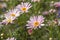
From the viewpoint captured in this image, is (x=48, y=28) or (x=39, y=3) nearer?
(x=48, y=28)

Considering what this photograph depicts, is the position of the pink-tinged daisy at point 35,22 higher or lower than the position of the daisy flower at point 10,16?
lower

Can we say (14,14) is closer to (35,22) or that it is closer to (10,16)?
(10,16)

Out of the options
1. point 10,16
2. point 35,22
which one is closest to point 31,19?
point 35,22

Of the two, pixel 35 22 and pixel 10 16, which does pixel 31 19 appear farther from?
pixel 10 16

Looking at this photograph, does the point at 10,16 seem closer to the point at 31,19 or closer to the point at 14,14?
the point at 14,14

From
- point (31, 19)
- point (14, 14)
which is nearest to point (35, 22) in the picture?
point (31, 19)

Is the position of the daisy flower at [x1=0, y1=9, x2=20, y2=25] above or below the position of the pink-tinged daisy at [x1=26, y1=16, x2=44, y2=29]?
above

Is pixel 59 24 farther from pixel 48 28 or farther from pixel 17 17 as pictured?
pixel 17 17

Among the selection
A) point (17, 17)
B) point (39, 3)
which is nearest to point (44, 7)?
point (39, 3)

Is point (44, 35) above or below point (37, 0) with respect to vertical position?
below

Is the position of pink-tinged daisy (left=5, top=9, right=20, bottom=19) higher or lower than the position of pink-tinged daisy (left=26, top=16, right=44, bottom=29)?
higher

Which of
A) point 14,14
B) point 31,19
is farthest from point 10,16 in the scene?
point 31,19
